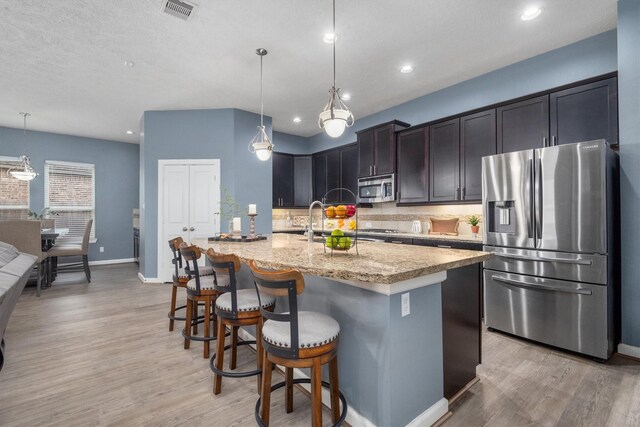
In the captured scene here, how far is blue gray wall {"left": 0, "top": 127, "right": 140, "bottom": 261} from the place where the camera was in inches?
256

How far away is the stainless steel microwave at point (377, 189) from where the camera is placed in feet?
15.7

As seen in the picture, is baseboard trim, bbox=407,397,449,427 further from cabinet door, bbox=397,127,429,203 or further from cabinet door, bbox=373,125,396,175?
cabinet door, bbox=373,125,396,175

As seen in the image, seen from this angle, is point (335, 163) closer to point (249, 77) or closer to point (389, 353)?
point (249, 77)

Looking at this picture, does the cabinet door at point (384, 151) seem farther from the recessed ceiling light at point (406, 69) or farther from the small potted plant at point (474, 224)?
the small potted plant at point (474, 224)

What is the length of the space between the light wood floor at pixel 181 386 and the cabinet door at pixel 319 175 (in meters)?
3.85

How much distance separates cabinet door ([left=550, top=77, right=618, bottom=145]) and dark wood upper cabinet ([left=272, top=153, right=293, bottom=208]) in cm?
445

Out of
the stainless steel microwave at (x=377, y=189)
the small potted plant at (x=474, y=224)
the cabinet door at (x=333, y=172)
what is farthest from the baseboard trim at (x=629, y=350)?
the cabinet door at (x=333, y=172)

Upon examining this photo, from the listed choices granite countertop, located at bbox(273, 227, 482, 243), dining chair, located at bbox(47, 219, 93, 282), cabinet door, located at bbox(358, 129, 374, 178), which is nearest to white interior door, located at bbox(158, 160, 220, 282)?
dining chair, located at bbox(47, 219, 93, 282)

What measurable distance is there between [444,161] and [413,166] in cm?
48

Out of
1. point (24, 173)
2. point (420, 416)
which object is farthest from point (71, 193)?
point (420, 416)

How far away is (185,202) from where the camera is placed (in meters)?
5.41

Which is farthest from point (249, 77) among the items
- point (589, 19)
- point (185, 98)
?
point (589, 19)

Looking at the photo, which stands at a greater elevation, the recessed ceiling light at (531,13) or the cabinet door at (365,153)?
the recessed ceiling light at (531,13)

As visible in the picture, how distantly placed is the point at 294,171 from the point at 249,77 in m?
2.62
